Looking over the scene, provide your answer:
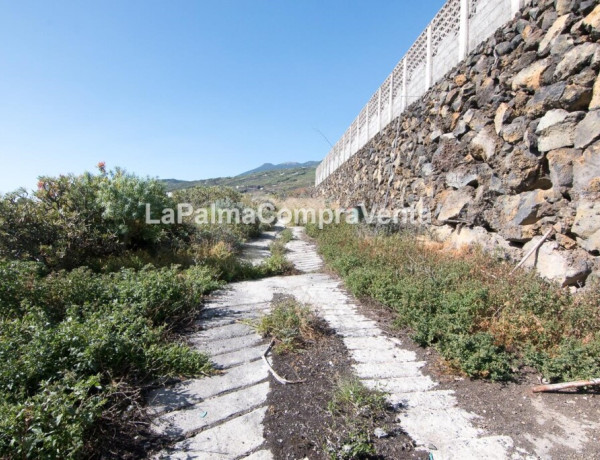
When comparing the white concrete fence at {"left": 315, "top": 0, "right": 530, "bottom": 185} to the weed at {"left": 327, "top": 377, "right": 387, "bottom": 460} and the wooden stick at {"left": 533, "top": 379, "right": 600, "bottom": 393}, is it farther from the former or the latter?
the weed at {"left": 327, "top": 377, "right": 387, "bottom": 460}

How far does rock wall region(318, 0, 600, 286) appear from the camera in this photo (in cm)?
355

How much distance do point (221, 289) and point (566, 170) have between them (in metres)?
4.92

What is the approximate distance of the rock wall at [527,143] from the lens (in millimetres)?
3553

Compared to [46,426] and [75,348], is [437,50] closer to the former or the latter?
[75,348]

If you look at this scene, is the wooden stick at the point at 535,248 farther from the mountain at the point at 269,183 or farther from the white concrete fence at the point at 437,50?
the mountain at the point at 269,183

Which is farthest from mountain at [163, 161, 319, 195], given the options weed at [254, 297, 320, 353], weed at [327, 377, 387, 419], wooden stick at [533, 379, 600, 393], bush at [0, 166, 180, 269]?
wooden stick at [533, 379, 600, 393]

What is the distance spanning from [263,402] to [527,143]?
447cm

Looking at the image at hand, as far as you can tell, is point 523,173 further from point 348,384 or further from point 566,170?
point 348,384

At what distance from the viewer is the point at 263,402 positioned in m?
2.46

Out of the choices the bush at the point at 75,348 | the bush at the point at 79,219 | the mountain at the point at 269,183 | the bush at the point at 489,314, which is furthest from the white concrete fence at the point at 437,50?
Answer: the mountain at the point at 269,183

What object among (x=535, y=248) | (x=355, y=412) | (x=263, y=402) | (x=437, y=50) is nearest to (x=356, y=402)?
(x=355, y=412)

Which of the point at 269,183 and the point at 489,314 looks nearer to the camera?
the point at 489,314

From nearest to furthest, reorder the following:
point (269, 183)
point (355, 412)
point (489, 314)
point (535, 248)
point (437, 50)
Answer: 1. point (355, 412)
2. point (489, 314)
3. point (535, 248)
4. point (437, 50)
5. point (269, 183)

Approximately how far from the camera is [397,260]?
5133 mm
